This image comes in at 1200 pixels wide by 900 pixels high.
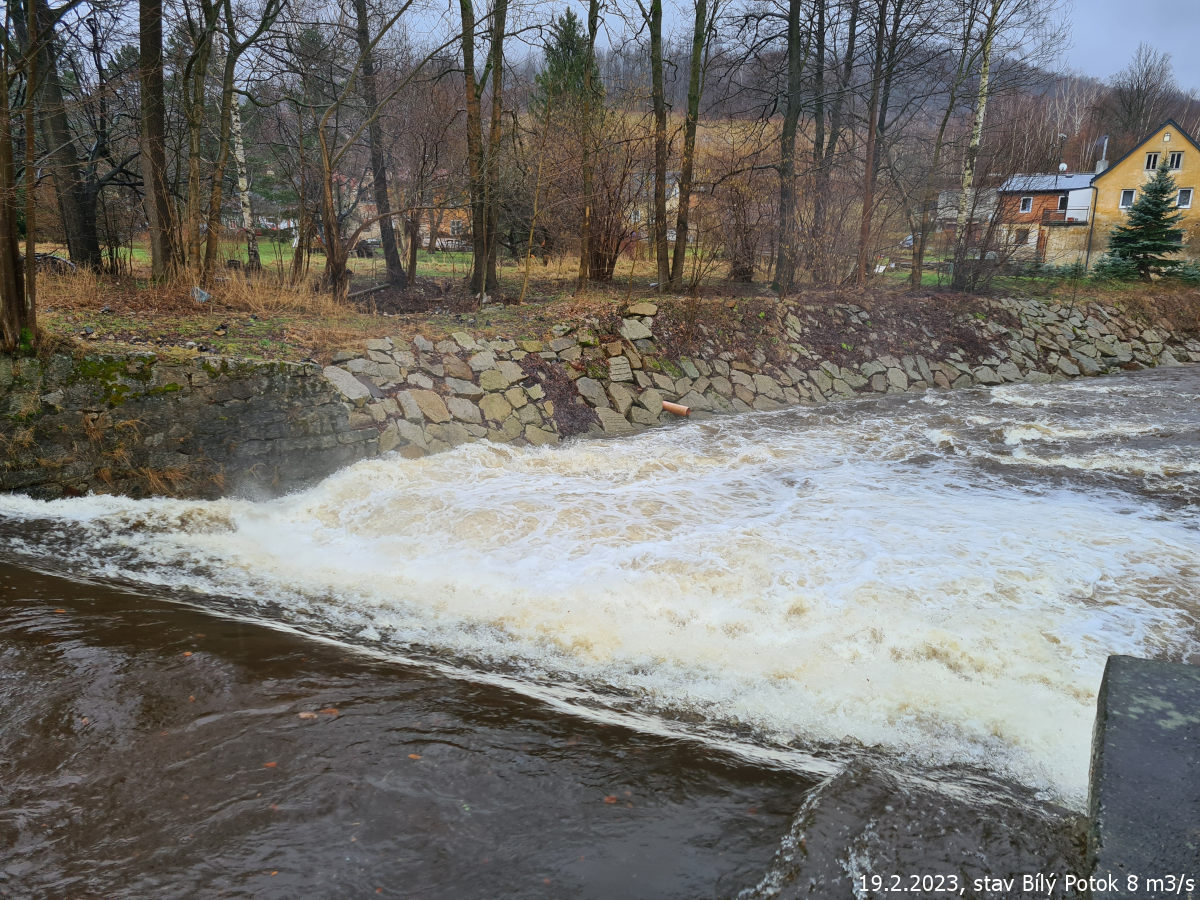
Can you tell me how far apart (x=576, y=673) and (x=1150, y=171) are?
42.3 meters

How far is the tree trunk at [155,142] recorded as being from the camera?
10.1m

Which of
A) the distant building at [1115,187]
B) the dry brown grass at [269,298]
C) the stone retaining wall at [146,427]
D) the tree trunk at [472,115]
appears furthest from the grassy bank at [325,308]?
the distant building at [1115,187]

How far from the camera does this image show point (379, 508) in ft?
22.5

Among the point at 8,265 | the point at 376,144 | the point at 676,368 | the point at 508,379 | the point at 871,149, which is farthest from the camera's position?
the point at 376,144

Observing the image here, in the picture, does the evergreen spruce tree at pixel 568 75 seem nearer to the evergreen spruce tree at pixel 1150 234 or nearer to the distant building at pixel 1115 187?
the evergreen spruce tree at pixel 1150 234

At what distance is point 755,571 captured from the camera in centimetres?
539

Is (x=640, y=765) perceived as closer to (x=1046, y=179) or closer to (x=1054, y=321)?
(x=1054, y=321)

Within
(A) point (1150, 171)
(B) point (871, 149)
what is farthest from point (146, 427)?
(A) point (1150, 171)

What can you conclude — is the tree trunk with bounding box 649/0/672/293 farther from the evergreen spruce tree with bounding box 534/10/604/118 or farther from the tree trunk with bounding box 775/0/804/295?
the tree trunk with bounding box 775/0/804/295

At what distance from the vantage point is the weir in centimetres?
162

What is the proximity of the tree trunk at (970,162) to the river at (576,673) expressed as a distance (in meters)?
10.2

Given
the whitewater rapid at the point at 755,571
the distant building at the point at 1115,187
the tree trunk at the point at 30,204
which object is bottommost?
the whitewater rapid at the point at 755,571

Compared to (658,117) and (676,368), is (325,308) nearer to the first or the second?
(676,368)

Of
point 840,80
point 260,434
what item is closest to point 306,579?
point 260,434
